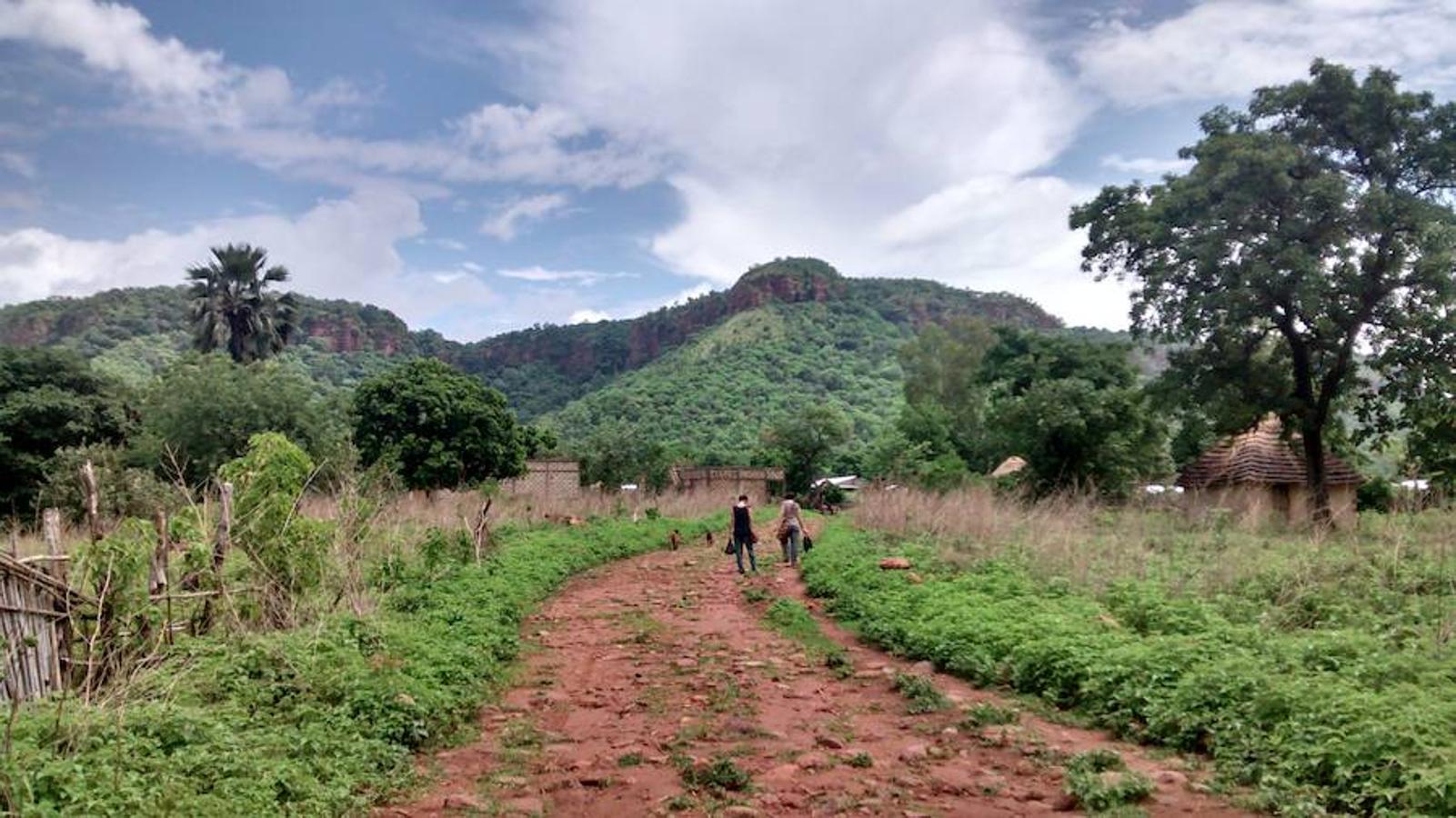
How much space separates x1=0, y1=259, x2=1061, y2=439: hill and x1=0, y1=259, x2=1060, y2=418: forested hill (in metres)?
0.16

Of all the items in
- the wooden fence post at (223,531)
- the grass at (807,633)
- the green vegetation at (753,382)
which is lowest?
the grass at (807,633)

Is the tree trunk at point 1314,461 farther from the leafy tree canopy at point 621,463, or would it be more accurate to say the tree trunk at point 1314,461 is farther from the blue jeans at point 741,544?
the leafy tree canopy at point 621,463

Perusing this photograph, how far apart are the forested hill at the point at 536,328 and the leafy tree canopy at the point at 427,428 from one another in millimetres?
34885

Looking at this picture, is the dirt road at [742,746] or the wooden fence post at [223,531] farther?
the wooden fence post at [223,531]

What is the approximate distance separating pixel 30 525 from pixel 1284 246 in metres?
27.8

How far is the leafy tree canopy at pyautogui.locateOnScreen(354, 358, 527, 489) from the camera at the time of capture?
2592 centimetres

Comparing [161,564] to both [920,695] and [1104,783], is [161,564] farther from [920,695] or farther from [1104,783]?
[1104,783]

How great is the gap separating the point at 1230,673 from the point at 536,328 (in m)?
91.8

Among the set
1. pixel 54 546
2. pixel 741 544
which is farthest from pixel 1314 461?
pixel 54 546

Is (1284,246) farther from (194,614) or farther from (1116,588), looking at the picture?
(194,614)

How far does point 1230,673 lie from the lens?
6305 millimetres

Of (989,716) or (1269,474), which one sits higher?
(1269,474)

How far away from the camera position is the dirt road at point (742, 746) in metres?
5.20

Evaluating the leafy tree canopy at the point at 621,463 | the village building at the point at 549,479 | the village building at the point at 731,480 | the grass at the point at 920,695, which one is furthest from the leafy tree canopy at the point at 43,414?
the grass at the point at 920,695
